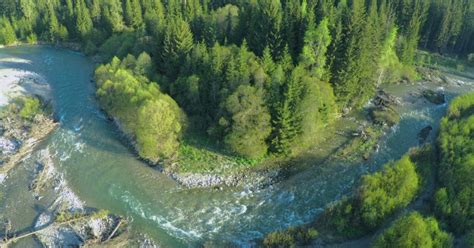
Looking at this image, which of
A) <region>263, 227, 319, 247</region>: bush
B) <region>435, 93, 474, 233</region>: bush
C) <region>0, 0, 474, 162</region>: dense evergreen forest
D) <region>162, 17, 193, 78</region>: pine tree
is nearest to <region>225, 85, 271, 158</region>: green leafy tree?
<region>0, 0, 474, 162</region>: dense evergreen forest

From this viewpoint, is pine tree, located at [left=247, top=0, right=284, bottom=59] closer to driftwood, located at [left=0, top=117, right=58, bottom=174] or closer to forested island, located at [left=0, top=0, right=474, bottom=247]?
forested island, located at [left=0, top=0, right=474, bottom=247]

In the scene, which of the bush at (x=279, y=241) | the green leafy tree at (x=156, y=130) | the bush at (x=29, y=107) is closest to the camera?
the bush at (x=279, y=241)

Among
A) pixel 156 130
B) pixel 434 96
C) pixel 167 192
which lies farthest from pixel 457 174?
pixel 434 96

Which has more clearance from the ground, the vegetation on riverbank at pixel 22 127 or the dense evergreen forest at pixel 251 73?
the dense evergreen forest at pixel 251 73

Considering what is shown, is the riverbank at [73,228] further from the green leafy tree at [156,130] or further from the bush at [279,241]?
the bush at [279,241]

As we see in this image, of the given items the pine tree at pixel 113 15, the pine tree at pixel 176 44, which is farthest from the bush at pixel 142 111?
the pine tree at pixel 113 15

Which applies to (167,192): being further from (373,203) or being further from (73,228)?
(373,203)
